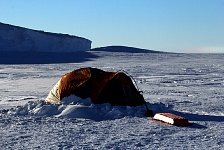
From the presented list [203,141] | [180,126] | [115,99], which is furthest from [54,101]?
[203,141]

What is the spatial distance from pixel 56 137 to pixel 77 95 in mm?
3585

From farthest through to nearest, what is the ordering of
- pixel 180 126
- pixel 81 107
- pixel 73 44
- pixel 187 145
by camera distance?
1. pixel 73 44
2. pixel 81 107
3. pixel 180 126
4. pixel 187 145

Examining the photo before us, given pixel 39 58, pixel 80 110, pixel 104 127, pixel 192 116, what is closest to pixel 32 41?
pixel 39 58

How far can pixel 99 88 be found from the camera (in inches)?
465

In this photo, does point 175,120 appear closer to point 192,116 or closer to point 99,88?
point 192,116

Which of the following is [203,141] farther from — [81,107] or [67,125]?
[81,107]

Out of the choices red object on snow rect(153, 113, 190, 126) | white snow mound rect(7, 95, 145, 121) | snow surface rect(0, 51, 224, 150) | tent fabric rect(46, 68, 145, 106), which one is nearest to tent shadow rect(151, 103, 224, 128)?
snow surface rect(0, 51, 224, 150)

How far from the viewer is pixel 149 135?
8.40m

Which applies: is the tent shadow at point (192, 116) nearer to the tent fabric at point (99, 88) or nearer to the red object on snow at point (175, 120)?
the red object on snow at point (175, 120)

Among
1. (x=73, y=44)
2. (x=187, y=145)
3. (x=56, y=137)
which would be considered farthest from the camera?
(x=73, y=44)

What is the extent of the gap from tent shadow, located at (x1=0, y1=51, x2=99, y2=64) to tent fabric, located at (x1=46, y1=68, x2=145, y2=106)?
34.4m

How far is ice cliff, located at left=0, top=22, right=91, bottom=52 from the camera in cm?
5278

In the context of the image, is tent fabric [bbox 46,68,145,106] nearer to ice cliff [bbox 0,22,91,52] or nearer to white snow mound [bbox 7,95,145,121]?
white snow mound [bbox 7,95,145,121]

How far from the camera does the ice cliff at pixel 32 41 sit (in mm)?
52781
